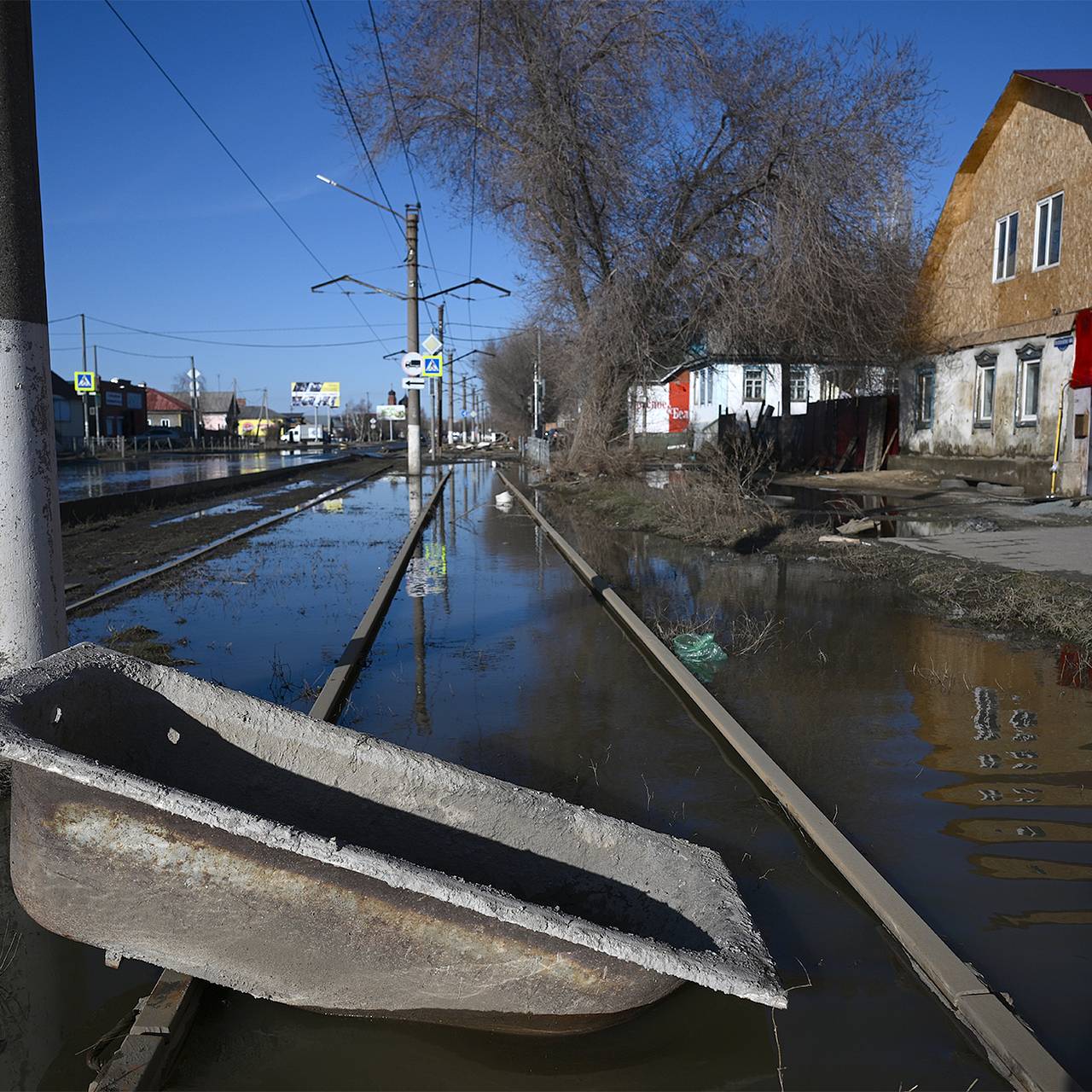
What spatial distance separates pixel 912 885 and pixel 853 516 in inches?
509

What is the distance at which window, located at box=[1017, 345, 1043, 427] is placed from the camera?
63.9ft

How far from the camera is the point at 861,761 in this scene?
5031 mm

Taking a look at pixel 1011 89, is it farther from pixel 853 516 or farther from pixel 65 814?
pixel 65 814

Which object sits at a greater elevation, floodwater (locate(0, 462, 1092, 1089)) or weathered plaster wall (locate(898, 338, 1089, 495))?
weathered plaster wall (locate(898, 338, 1089, 495))

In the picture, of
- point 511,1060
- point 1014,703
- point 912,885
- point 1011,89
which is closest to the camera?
point 511,1060

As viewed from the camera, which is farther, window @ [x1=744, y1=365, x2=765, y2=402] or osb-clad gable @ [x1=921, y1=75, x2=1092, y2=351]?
window @ [x1=744, y1=365, x2=765, y2=402]

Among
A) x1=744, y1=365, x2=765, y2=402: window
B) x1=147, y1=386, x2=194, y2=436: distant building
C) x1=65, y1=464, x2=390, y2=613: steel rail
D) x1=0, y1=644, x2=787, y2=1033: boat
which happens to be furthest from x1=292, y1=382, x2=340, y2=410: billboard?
x1=0, y1=644, x2=787, y2=1033: boat

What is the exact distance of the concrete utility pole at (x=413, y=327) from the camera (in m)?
32.2

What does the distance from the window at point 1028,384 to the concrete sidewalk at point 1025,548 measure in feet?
25.2

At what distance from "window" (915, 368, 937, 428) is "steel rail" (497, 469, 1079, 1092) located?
20.9m

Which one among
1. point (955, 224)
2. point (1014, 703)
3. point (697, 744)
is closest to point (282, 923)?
point (697, 744)

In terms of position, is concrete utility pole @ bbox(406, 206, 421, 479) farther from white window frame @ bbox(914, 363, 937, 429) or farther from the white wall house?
the white wall house

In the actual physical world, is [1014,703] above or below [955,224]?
below

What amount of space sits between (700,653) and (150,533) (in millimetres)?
11673
